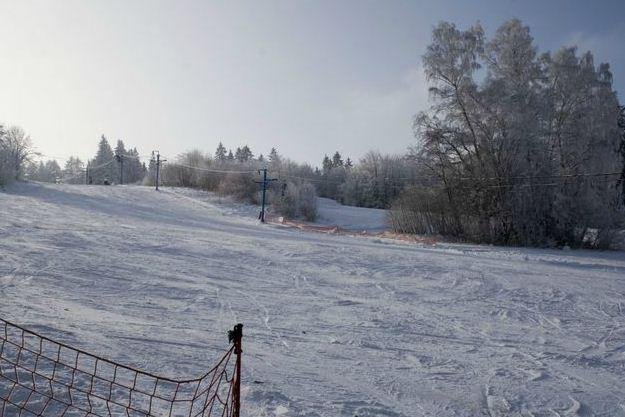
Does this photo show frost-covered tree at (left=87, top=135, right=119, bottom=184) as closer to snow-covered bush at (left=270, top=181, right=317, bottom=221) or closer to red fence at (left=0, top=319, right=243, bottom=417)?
snow-covered bush at (left=270, top=181, right=317, bottom=221)

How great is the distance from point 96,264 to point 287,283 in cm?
440

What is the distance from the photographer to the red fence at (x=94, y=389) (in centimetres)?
373

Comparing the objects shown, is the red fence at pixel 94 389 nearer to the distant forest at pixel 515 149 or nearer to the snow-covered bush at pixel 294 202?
the distant forest at pixel 515 149

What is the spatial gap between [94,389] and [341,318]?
4328 mm

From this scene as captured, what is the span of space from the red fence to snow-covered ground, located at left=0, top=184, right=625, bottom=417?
1.18 feet

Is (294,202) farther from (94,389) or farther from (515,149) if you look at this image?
Answer: (94,389)

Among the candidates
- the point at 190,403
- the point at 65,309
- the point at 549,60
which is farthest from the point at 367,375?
the point at 549,60

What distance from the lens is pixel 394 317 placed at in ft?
25.6

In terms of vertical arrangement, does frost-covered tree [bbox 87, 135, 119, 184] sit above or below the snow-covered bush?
above

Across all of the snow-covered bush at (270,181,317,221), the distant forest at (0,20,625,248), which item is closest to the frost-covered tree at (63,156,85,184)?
the snow-covered bush at (270,181,317,221)

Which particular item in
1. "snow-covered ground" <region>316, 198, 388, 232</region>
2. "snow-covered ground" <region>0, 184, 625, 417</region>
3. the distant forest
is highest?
the distant forest

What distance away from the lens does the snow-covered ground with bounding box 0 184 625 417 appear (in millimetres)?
4883

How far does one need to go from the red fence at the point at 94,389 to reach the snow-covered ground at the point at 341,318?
1.18ft

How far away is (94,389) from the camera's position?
415 cm
